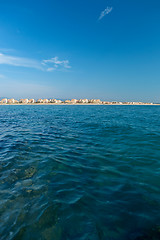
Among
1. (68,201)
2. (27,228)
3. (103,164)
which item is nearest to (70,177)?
(68,201)

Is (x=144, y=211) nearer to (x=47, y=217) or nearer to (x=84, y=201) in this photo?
(x=84, y=201)

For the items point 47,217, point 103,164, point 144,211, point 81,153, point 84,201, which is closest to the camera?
point 47,217

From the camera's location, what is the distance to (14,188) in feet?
16.7

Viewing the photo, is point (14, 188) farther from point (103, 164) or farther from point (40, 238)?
point (103, 164)

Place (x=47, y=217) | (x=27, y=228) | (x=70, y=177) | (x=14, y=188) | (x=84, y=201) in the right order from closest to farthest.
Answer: (x=27, y=228) → (x=47, y=217) → (x=84, y=201) → (x=14, y=188) → (x=70, y=177)

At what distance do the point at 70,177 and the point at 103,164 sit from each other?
2097 mm

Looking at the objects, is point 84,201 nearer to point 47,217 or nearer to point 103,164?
point 47,217

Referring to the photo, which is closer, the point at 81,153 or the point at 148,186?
the point at 148,186

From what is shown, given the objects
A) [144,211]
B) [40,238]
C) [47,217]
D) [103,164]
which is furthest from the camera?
[103,164]

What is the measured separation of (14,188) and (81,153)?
→ 4.64m

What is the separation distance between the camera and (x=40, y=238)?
10.6 ft

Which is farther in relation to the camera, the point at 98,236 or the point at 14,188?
the point at 14,188

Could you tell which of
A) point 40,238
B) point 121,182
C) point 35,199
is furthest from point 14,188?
point 121,182

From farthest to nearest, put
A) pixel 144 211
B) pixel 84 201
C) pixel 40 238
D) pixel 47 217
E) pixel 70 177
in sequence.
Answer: pixel 70 177 < pixel 84 201 < pixel 144 211 < pixel 47 217 < pixel 40 238
